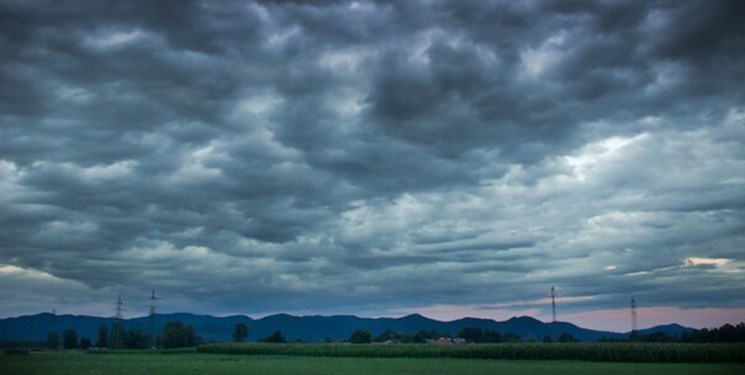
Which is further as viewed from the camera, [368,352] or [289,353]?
[289,353]

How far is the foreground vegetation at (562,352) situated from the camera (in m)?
95.9

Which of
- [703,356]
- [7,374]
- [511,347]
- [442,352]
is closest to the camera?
[7,374]

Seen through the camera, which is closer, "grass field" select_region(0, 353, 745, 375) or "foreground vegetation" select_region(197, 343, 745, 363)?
"grass field" select_region(0, 353, 745, 375)

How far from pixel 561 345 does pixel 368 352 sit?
1699 inches

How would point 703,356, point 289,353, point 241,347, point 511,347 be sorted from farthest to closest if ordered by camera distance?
1. point 241,347
2. point 289,353
3. point 511,347
4. point 703,356

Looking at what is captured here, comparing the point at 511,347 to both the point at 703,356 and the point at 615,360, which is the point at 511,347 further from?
the point at 703,356

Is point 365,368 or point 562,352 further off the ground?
point 562,352

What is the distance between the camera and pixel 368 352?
141 m

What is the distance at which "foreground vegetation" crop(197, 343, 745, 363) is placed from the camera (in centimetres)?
9588

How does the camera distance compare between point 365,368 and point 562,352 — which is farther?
point 562,352

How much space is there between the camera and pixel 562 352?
110m

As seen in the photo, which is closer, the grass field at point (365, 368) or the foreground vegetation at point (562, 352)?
the grass field at point (365, 368)

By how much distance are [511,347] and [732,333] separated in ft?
182

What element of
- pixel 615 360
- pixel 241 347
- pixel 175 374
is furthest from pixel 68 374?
pixel 241 347
